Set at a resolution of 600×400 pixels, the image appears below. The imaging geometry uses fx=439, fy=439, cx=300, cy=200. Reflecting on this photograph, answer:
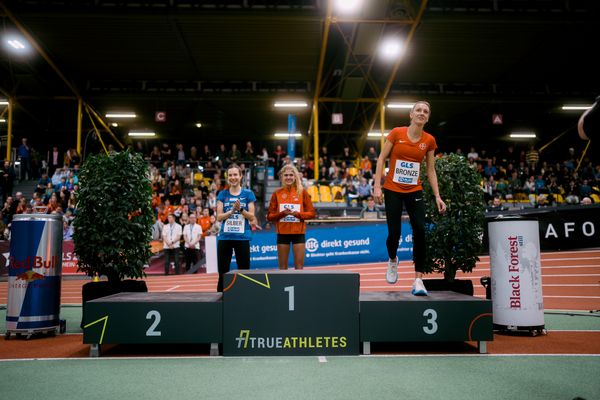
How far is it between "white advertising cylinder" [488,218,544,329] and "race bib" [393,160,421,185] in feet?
3.62

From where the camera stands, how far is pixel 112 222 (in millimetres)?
4719

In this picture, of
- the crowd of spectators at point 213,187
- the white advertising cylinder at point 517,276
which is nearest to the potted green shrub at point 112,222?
the white advertising cylinder at point 517,276

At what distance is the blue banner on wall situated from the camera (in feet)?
39.7

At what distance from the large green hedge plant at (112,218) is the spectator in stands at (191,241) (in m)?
6.55

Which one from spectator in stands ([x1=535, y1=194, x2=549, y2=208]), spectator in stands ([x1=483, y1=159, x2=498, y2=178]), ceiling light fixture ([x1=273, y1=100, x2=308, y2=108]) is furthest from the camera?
ceiling light fixture ([x1=273, y1=100, x2=308, y2=108])

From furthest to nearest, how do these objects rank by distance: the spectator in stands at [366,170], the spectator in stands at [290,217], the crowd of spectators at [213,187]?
the spectator in stands at [366,170]
the crowd of spectators at [213,187]
the spectator in stands at [290,217]

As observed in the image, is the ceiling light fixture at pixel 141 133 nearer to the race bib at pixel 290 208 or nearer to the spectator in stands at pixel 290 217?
the spectator in stands at pixel 290 217

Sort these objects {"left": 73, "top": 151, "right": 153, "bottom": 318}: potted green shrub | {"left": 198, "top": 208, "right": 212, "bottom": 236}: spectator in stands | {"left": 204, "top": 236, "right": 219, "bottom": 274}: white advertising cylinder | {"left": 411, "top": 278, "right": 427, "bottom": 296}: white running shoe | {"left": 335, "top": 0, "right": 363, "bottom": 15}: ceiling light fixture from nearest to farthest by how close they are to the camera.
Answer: {"left": 411, "top": 278, "right": 427, "bottom": 296}: white running shoe → {"left": 73, "top": 151, "right": 153, "bottom": 318}: potted green shrub → {"left": 204, "top": 236, "right": 219, "bottom": 274}: white advertising cylinder → {"left": 198, "top": 208, "right": 212, "bottom": 236}: spectator in stands → {"left": 335, "top": 0, "right": 363, "bottom": 15}: ceiling light fixture

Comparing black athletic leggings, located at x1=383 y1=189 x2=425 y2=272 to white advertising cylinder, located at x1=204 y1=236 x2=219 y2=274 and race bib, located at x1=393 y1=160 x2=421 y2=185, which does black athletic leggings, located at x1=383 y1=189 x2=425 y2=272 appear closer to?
race bib, located at x1=393 y1=160 x2=421 y2=185

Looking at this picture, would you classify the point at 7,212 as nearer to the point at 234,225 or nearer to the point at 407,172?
the point at 234,225

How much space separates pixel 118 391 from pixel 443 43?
1662 cm

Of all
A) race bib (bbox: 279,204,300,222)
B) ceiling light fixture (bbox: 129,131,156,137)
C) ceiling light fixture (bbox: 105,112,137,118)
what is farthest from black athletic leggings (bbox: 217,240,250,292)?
ceiling light fixture (bbox: 129,131,156,137)

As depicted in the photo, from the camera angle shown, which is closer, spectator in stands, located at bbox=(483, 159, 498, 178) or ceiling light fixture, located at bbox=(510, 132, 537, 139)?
spectator in stands, located at bbox=(483, 159, 498, 178)

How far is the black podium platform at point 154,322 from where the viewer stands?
3592mm
